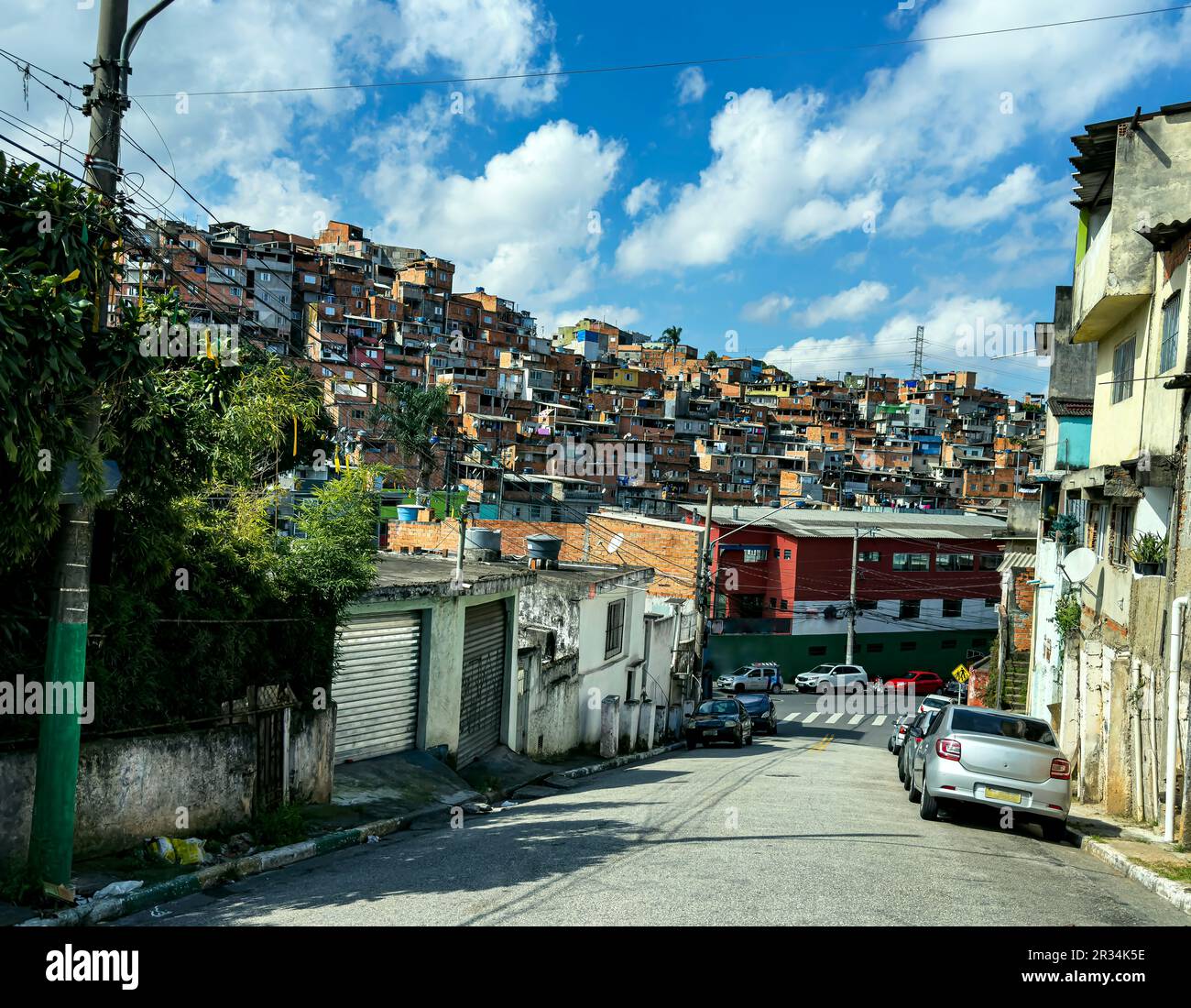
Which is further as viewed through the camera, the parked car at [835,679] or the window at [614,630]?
the parked car at [835,679]

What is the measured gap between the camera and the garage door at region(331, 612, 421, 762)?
1590 cm

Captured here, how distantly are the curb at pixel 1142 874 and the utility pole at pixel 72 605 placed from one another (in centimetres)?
967

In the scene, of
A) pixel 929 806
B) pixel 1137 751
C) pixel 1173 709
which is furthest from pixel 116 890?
pixel 1137 751

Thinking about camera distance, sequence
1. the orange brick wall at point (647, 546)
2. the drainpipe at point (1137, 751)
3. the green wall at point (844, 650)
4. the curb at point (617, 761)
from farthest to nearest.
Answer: the green wall at point (844, 650) < the orange brick wall at point (647, 546) < the curb at point (617, 761) < the drainpipe at point (1137, 751)

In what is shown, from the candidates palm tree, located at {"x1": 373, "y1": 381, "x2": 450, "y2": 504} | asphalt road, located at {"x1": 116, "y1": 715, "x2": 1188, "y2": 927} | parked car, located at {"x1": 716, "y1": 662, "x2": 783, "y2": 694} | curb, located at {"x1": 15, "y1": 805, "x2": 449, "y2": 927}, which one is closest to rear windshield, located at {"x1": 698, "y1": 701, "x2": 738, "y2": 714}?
asphalt road, located at {"x1": 116, "y1": 715, "x2": 1188, "y2": 927}

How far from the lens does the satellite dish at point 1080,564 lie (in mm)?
19953

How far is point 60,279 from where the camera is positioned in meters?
8.49

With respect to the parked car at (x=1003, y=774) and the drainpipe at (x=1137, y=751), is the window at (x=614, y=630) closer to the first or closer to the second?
the drainpipe at (x=1137, y=751)

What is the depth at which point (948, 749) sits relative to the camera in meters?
13.9

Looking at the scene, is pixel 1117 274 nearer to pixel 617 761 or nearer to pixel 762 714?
pixel 617 761

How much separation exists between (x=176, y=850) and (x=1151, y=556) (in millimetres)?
13453

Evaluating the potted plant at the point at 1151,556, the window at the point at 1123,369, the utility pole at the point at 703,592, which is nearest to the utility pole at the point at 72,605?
the potted plant at the point at 1151,556
